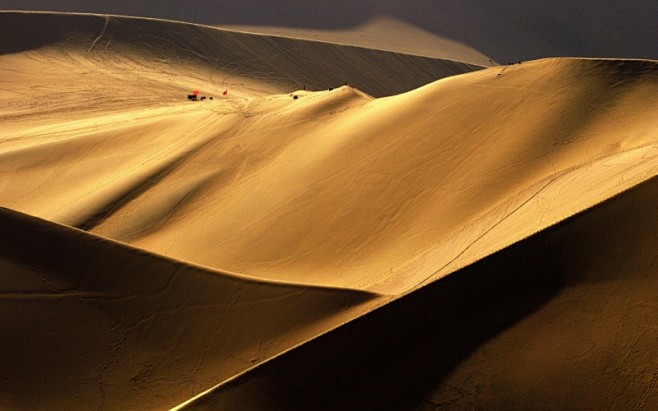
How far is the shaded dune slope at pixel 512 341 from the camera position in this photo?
15.4ft

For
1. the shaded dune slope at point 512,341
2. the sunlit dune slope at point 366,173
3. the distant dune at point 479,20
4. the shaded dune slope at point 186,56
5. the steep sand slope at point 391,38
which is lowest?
the shaded dune slope at point 512,341

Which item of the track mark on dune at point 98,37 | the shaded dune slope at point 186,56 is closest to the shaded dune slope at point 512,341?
the shaded dune slope at point 186,56

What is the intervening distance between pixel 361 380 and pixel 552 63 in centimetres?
857

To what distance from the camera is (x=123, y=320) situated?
602 centimetres

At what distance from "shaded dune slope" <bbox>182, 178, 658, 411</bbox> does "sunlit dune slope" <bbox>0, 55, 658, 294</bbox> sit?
85 centimetres

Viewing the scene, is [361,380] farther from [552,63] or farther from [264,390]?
[552,63]

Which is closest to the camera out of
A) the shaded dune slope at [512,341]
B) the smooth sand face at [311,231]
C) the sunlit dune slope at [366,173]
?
the shaded dune slope at [512,341]

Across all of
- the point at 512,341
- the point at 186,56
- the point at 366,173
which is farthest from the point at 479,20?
the point at 512,341

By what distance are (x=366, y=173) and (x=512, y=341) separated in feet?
19.9

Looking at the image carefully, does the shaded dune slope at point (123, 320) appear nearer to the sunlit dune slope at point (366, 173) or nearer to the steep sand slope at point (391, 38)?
the sunlit dune slope at point (366, 173)

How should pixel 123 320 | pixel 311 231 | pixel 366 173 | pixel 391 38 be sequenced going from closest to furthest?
pixel 123 320 < pixel 311 231 < pixel 366 173 < pixel 391 38

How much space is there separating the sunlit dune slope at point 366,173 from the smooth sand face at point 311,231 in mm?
43

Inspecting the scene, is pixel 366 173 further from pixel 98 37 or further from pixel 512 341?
pixel 98 37

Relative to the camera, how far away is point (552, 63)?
1157cm
